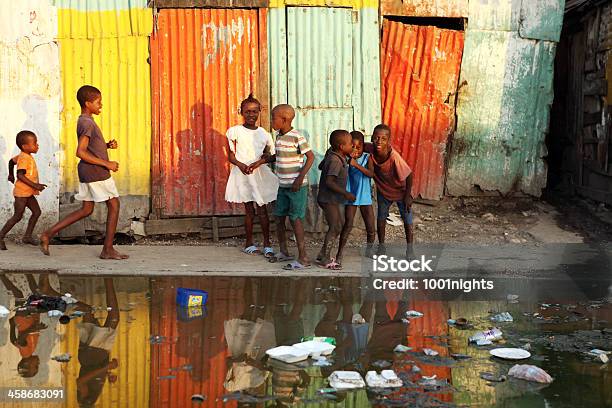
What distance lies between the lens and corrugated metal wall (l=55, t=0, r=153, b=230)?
897 cm

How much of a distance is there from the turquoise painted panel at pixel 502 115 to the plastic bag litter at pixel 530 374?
5739 mm

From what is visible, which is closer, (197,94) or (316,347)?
(316,347)

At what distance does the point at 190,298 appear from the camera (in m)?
6.04

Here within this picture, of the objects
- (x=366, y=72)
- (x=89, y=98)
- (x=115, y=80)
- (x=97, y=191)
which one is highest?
(x=366, y=72)

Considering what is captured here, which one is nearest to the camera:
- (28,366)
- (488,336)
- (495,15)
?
(28,366)

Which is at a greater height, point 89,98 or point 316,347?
point 89,98

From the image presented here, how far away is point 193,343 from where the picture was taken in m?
5.08

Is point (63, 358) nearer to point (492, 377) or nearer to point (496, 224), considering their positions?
point (492, 377)

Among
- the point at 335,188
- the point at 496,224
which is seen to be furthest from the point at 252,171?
the point at 496,224

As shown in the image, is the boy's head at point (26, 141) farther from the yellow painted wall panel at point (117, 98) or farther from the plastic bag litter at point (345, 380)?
the plastic bag litter at point (345, 380)

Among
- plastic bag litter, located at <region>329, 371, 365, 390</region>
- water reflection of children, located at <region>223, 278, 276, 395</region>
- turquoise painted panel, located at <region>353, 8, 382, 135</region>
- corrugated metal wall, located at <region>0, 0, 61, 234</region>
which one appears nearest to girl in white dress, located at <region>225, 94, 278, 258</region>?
turquoise painted panel, located at <region>353, 8, 382, 135</region>

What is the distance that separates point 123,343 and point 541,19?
6.80m

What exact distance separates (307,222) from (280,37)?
2067 millimetres

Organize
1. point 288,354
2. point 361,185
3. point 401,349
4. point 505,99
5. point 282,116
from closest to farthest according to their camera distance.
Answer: point 288,354, point 401,349, point 282,116, point 361,185, point 505,99
